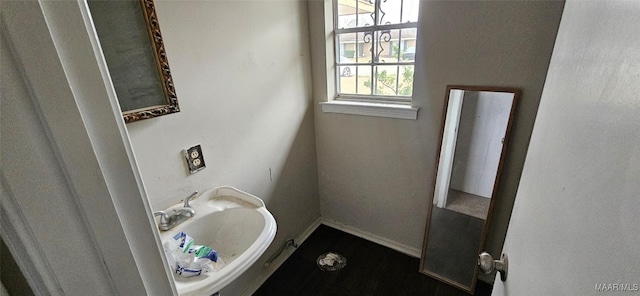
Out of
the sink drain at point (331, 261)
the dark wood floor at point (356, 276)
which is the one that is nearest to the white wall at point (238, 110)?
the dark wood floor at point (356, 276)

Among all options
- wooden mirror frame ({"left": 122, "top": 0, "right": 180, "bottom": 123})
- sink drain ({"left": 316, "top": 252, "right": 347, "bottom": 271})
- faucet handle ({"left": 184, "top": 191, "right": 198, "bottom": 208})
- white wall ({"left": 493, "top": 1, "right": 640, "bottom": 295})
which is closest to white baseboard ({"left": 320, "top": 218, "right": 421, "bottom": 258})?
sink drain ({"left": 316, "top": 252, "right": 347, "bottom": 271})

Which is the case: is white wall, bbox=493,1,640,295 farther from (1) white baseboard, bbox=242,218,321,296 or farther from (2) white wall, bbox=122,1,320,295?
(1) white baseboard, bbox=242,218,321,296

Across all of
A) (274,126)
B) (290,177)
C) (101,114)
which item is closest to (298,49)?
(274,126)

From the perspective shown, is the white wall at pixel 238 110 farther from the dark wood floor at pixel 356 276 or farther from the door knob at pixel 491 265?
the door knob at pixel 491 265

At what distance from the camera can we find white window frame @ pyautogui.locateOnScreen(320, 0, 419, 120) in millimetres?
1650

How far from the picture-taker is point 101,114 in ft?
1.04

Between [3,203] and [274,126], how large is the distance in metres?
1.46

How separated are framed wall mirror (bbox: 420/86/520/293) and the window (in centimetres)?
37

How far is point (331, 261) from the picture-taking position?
1939 millimetres

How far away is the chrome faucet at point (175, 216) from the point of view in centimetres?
109

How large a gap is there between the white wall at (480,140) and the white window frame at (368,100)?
306mm

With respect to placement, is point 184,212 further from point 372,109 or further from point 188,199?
point 372,109

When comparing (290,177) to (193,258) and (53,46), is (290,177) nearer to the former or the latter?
(193,258)

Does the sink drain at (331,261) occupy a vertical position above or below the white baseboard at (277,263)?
below
